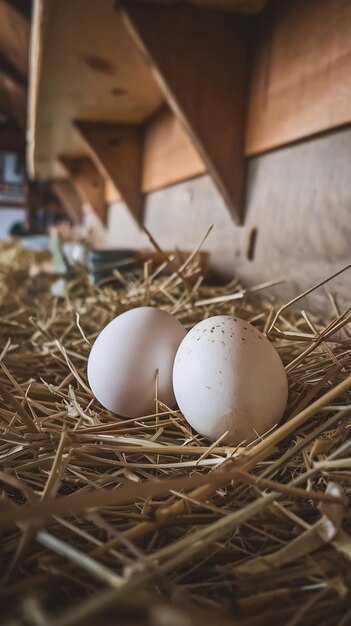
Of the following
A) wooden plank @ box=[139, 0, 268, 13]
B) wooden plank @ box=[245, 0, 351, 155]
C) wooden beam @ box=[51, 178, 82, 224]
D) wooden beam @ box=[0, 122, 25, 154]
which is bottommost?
wooden beam @ box=[51, 178, 82, 224]

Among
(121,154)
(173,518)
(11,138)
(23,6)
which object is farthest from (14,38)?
(11,138)

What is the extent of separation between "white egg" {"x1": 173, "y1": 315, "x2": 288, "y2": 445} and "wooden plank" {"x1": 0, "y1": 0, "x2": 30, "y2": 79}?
226 centimetres

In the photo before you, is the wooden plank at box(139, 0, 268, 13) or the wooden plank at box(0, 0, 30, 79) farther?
the wooden plank at box(0, 0, 30, 79)

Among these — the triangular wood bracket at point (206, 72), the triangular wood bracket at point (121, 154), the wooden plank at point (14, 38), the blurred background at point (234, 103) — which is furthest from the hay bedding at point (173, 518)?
the wooden plank at point (14, 38)

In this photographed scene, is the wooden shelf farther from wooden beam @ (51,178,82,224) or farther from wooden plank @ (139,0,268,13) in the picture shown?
wooden beam @ (51,178,82,224)

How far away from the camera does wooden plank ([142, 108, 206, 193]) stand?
172 centimetres

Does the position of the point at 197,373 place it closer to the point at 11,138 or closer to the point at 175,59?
the point at 175,59

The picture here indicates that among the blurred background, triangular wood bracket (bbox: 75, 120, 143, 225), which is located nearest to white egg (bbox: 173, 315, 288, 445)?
the blurred background

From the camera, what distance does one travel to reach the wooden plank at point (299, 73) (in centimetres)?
88

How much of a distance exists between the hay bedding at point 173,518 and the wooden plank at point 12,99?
13.1 ft

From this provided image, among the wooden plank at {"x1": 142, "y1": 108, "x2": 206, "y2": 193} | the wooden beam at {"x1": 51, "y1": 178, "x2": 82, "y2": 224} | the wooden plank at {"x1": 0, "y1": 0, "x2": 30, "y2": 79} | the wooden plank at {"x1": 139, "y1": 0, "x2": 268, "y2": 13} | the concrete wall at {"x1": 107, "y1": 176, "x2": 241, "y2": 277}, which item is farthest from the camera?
the wooden beam at {"x1": 51, "y1": 178, "x2": 82, "y2": 224}

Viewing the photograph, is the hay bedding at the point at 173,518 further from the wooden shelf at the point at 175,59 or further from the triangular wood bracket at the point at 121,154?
the triangular wood bracket at the point at 121,154

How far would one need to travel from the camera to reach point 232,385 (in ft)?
1.72

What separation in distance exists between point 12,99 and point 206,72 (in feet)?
13.7
